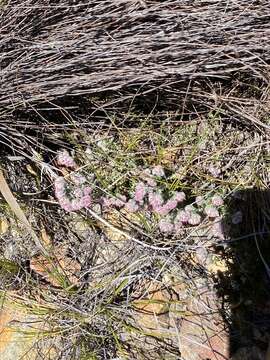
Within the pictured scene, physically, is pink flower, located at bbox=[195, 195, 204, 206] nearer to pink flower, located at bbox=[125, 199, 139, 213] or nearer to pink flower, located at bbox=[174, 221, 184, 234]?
pink flower, located at bbox=[174, 221, 184, 234]

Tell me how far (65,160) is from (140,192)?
0.33 m

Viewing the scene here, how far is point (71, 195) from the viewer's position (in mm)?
1987

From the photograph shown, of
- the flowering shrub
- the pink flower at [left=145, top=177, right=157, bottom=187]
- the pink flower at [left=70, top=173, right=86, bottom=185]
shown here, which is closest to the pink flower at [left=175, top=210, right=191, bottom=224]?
the flowering shrub

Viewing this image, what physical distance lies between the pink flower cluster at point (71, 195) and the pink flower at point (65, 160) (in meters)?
0.08

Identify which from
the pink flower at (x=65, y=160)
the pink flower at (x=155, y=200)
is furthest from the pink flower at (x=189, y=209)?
the pink flower at (x=65, y=160)

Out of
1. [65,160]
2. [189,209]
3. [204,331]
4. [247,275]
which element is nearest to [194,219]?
[189,209]

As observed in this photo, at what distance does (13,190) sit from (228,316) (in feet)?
3.06

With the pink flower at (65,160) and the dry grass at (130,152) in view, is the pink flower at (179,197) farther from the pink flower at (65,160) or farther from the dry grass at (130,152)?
the pink flower at (65,160)

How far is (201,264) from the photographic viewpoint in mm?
1999

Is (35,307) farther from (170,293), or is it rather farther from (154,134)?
(154,134)

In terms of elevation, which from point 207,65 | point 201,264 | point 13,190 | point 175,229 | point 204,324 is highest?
point 207,65

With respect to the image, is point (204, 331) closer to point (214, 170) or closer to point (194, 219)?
point (194, 219)

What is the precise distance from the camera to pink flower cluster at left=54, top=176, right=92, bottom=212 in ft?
6.43

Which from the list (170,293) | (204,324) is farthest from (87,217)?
(204,324)
